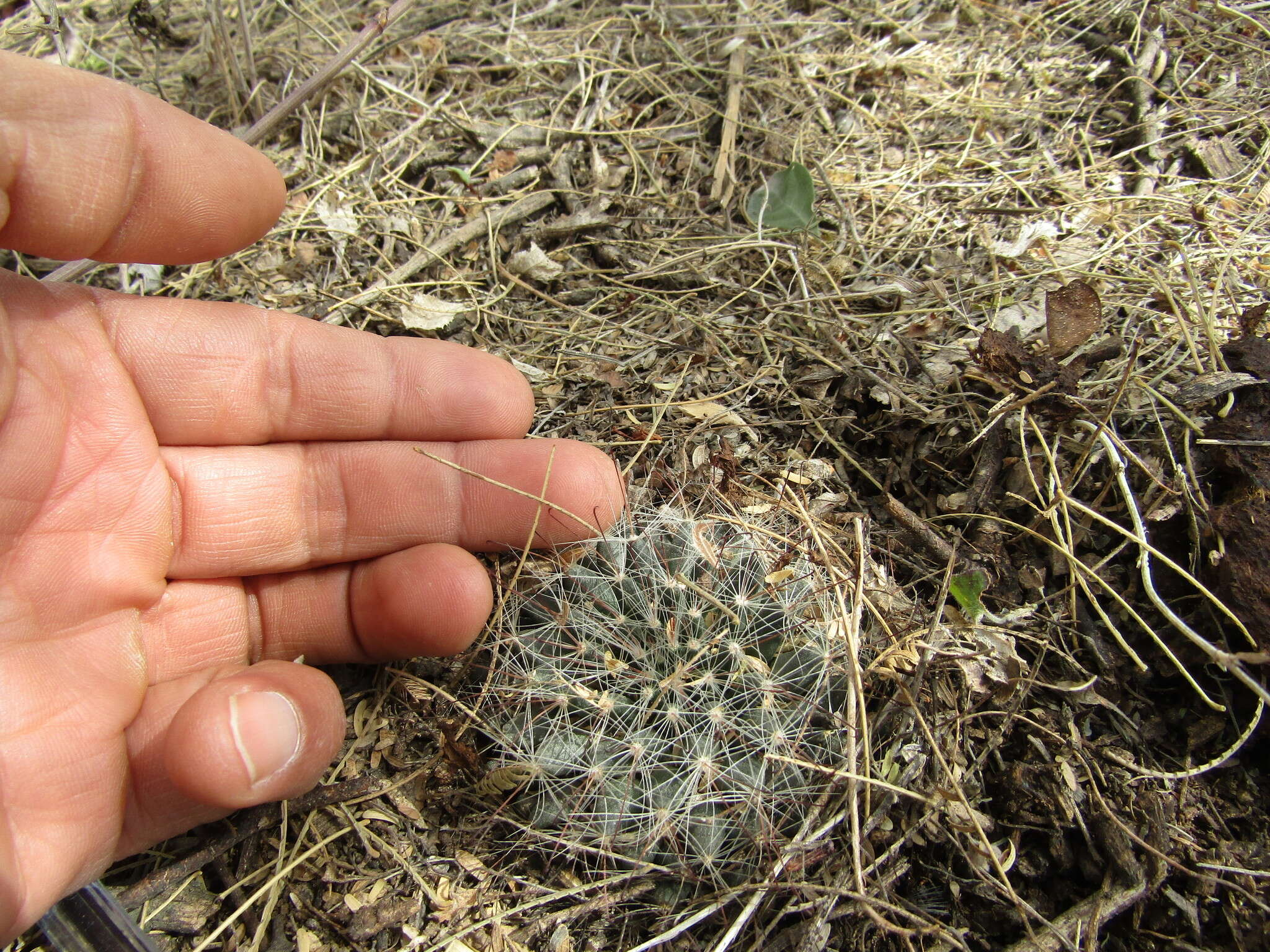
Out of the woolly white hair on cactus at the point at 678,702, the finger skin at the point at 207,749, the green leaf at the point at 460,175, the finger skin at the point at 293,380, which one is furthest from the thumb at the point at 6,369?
the green leaf at the point at 460,175

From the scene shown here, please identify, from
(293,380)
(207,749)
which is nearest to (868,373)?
(293,380)

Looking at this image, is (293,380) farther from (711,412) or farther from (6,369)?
(711,412)

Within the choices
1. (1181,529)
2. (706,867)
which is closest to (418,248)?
(706,867)

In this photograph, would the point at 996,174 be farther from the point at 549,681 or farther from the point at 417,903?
the point at 417,903

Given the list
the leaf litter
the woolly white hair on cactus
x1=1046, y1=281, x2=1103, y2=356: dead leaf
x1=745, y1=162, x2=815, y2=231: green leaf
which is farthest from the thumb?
x1=1046, y1=281, x2=1103, y2=356: dead leaf

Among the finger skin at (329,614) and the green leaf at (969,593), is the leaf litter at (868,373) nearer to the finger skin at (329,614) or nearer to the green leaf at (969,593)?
the green leaf at (969,593)
